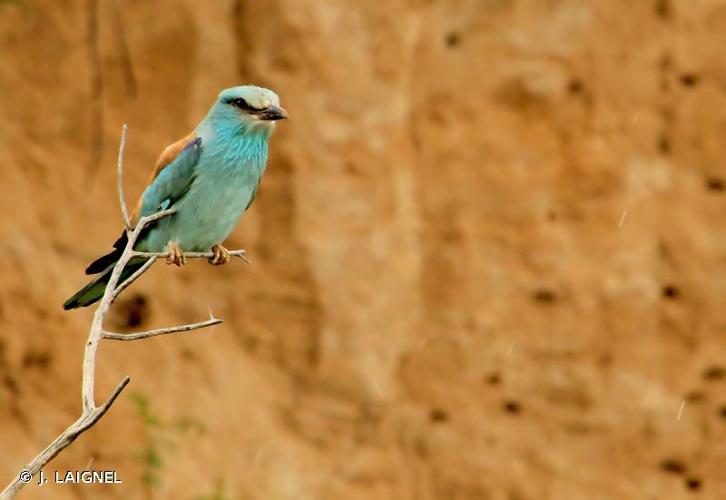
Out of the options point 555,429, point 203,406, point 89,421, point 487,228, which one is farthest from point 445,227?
point 89,421

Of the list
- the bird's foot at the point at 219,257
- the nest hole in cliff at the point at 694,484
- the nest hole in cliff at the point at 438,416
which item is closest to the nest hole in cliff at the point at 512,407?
the nest hole in cliff at the point at 438,416

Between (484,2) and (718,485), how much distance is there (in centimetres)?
246

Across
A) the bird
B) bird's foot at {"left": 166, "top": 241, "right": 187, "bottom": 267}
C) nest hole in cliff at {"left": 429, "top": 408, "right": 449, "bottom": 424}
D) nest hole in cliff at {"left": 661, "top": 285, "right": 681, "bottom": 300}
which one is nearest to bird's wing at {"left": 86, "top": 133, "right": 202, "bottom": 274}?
the bird

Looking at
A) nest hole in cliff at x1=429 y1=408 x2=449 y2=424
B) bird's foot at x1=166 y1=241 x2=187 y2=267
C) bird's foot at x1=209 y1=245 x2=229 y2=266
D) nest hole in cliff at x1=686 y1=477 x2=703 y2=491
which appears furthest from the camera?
nest hole in cliff at x1=429 y1=408 x2=449 y2=424

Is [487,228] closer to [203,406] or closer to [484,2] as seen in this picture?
[484,2]

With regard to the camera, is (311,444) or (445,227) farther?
(445,227)

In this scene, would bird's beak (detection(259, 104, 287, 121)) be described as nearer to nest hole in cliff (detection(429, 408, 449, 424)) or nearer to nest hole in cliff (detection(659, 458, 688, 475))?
nest hole in cliff (detection(429, 408, 449, 424))

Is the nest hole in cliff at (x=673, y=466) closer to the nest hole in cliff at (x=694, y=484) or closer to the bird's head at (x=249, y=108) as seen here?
the nest hole in cliff at (x=694, y=484)

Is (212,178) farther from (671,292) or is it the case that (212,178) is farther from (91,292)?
(671,292)

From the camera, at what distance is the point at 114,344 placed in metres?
5.44

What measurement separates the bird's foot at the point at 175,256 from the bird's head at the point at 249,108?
27cm

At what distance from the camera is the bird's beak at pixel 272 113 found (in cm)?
264

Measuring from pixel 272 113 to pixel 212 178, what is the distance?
219mm

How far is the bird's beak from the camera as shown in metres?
2.64
